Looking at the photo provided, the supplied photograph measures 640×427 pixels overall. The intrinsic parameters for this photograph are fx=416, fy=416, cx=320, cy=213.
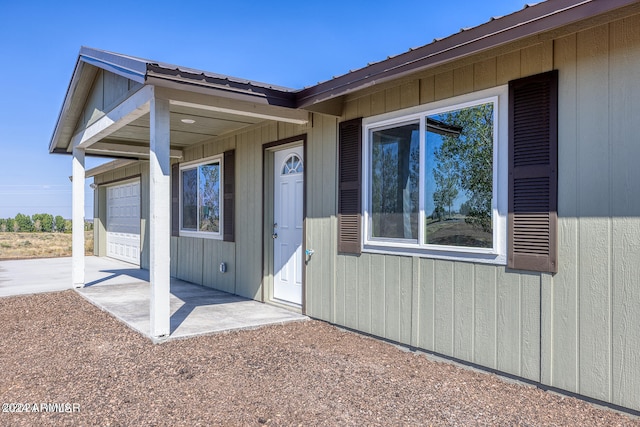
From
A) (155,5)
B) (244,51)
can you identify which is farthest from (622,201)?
(244,51)

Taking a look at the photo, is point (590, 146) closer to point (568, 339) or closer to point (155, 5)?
point (568, 339)

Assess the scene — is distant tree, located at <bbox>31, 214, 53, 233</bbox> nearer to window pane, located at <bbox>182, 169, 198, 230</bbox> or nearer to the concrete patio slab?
the concrete patio slab

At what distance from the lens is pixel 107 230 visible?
14273 millimetres

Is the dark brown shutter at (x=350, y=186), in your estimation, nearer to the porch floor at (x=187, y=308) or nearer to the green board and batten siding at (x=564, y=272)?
the green board and batten siding at (x=564, y=272)

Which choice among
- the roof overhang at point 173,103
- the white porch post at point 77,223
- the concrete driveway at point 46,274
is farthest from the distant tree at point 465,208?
the concrete driveway at point 46,274

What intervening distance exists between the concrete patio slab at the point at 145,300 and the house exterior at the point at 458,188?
0.42 m

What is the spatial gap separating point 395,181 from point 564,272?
1816mm

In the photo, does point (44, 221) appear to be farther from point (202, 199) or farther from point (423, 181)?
point (423, 181)

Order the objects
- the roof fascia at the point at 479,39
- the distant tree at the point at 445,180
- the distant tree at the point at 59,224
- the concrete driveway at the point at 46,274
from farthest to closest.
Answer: the distant tree at the point at 59,224 < the concrete driveway at the point at 46,274 < the distant tree at the point at 445,180 < the roof fascia at the point at 479,39

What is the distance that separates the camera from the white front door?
5.78 m

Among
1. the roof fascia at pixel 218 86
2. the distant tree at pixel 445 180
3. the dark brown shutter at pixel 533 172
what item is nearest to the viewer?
the dark brown shutter at pixel 533 172

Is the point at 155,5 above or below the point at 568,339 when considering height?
above

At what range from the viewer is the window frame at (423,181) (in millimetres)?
3369

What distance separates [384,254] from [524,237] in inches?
59.8
